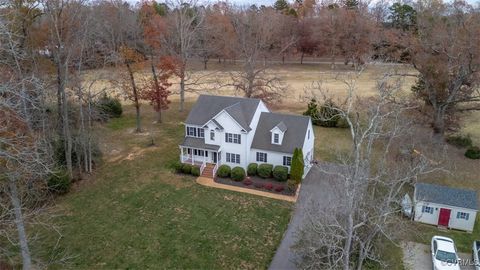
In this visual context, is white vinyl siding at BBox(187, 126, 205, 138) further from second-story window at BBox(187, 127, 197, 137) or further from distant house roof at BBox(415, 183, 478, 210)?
distant house roof at BBox(415, 183, 478, 210)

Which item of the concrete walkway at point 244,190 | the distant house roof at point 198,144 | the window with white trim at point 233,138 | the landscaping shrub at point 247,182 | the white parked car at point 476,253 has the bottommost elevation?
the white parked car at point 476,253

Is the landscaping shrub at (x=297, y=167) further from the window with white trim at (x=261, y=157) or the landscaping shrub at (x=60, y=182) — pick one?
the landscaping shrub at (x=60, y=182)

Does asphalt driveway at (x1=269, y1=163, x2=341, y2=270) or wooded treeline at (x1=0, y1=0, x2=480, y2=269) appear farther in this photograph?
asphalt driveway at (x1=269, y1=163, x2=341, y2=270)

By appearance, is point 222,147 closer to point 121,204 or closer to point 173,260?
point 121,204

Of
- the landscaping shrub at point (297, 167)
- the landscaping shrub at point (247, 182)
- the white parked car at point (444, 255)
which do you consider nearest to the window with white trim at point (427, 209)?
the white parked car at point (444, 255)

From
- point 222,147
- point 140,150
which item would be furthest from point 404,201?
point 140,150

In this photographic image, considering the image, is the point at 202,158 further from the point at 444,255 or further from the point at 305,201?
the point at 444,255

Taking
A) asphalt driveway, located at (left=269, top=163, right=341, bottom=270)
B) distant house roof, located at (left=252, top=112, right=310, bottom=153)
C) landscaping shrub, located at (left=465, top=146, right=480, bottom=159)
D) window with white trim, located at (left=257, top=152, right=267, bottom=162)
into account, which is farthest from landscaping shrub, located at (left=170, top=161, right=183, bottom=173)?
landscaping shrub, located at (left=465, top=146, right=480, bottom=159)
